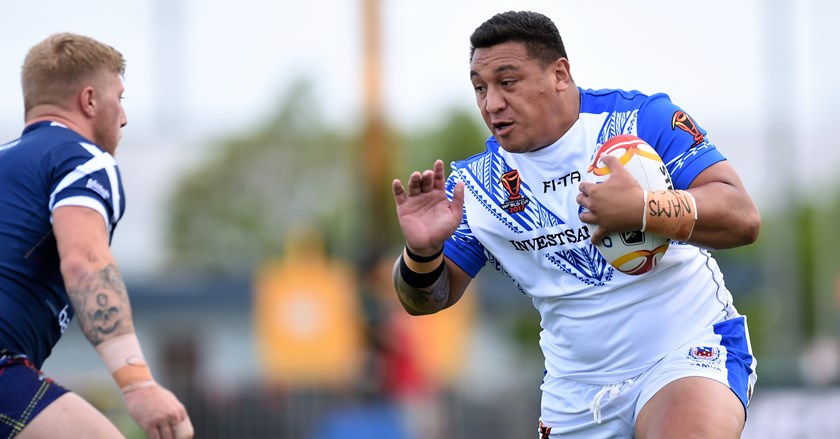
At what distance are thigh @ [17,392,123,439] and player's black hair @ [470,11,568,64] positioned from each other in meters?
2.37

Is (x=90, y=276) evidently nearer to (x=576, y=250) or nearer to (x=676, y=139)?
(x=576, y=250)

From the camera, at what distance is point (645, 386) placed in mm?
5074

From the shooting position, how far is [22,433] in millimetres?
4617

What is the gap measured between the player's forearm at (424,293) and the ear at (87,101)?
5.30ft

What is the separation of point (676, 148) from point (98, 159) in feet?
8.11

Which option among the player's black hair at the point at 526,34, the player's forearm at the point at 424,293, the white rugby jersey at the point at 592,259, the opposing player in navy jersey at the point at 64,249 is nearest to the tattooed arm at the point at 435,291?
the player's forearm at the point at 424,293

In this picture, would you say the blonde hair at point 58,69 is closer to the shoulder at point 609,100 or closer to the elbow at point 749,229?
the shoulder at point 609,100

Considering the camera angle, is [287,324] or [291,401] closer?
[291,401]

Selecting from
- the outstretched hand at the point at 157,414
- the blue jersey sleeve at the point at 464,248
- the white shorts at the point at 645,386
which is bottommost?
the white shorts at the point at 645,386

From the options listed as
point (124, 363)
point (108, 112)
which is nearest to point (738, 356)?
point (124, 363)

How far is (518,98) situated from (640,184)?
2.56 feet

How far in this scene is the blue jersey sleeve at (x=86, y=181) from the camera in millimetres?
4738

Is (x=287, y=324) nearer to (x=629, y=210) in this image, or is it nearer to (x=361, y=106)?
(x=361, y=106)

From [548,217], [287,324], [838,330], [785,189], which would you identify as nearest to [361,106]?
[287,324]
